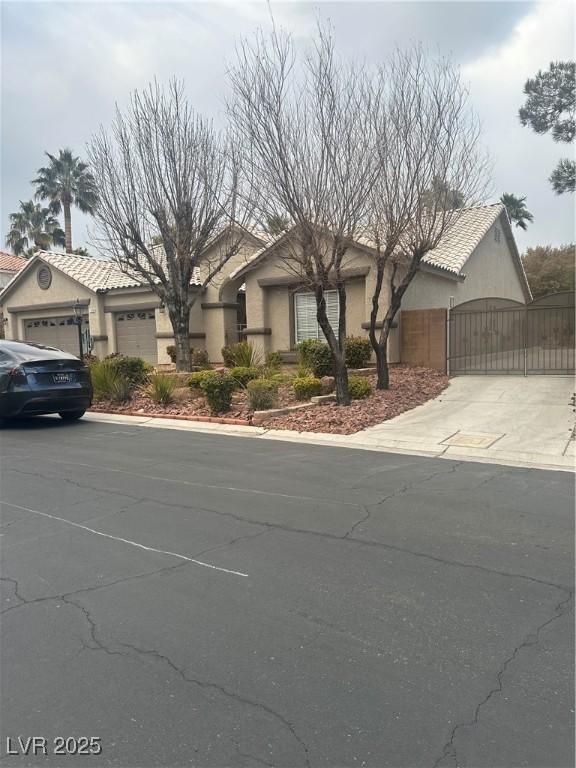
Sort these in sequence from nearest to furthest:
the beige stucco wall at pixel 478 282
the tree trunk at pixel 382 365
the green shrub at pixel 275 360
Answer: the tree trunk at pixel 382 365
the green shrub at pixel 275 360
the beige stucco wall at pixel 478 282

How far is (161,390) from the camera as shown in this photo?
13469mm

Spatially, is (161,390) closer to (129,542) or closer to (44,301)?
(129,542)

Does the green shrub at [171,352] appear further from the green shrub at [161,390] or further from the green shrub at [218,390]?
the green shrub at [218,390]

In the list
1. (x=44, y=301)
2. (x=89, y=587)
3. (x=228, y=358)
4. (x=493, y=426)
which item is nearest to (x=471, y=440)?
(x=493, y=426)

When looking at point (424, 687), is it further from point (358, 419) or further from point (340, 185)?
point (340, 185)

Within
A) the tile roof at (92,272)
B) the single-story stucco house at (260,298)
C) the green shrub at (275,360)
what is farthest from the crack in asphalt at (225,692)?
the tile roof at (92,272)

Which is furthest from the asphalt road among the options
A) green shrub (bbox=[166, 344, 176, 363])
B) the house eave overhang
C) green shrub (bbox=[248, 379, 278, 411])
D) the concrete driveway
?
green shrub (bbox=[166, 344, 176, 363])

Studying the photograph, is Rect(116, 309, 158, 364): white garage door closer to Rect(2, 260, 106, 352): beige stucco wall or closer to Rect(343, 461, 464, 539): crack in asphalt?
Rect(2, 260, 106, 352): beige stucco wall

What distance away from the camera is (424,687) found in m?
2.88

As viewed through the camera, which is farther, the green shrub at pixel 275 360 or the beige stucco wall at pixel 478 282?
the beige stucco wall at pixel 478 282

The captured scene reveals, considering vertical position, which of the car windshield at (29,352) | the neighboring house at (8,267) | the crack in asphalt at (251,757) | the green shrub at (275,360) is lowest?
the crack in asphalt at (251,757)

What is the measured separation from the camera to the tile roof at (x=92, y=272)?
945 inches

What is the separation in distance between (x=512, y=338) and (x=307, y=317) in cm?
662

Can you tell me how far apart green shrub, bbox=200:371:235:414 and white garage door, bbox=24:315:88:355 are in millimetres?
15564
